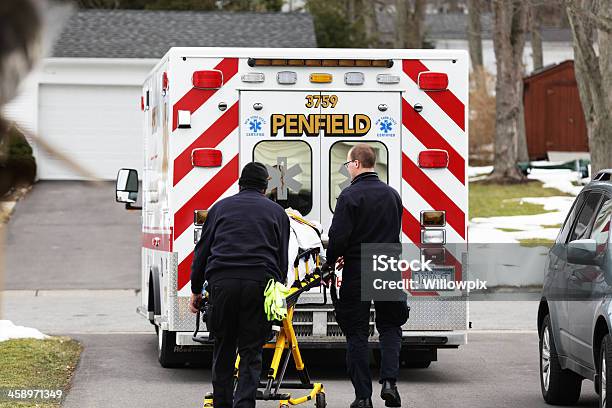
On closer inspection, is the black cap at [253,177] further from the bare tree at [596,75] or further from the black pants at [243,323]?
the bare tree at [596,75]

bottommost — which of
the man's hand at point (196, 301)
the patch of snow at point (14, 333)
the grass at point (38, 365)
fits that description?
the patch of snow at point (14, 333)

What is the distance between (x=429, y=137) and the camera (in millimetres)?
10648

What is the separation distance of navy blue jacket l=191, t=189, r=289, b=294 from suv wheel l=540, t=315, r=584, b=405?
2.47m

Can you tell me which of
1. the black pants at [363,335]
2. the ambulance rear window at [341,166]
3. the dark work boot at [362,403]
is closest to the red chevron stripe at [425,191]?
the ambulance rear window at [341,166]

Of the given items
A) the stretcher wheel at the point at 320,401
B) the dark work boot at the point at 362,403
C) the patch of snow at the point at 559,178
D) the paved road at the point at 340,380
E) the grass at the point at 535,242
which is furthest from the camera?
the patch of snow at the point at 559,178

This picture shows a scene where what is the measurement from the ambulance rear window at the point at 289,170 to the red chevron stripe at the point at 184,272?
35.3 inches

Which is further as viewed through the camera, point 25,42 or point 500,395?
point 500,395

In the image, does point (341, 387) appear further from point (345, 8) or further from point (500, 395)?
point (345, 8)

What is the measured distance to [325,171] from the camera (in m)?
10.6

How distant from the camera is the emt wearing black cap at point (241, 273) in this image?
25.4 ft

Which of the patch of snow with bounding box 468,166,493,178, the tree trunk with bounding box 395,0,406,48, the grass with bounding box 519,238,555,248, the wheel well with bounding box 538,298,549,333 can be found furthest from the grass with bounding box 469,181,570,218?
the wheel well with bounding box 538,298,549,333

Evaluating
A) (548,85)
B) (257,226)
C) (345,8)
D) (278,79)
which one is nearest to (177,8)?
(345,8)

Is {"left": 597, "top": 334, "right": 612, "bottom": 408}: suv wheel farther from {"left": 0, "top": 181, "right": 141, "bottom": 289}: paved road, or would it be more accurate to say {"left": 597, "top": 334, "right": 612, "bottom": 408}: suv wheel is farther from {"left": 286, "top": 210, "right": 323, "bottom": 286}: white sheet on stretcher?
{"left": 0, "top": 181, "right": 141, "bottom": 289}: paved road

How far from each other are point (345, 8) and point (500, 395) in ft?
124
